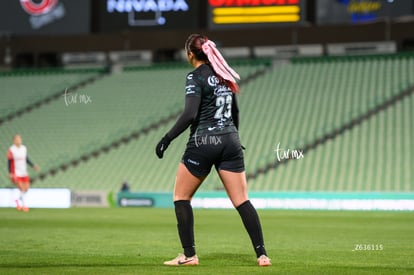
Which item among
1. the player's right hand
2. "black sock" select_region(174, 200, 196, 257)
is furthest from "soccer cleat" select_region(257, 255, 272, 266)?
the player's right hand

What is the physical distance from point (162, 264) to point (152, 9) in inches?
975

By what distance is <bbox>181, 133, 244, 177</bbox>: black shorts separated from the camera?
881 centimetres

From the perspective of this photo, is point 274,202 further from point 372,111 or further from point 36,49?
point 36,49

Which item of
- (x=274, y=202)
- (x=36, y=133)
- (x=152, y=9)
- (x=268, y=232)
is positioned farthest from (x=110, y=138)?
(x=268, y=232)

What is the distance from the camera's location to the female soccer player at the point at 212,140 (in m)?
8.82

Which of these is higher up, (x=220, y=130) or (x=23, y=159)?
(x=220, y=130)

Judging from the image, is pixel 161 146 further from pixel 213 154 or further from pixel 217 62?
pixel 217 62

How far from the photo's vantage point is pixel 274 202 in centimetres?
2634

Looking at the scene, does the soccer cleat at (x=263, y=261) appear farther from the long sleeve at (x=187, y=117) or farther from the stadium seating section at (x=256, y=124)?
the stadium seating section at (x=256, y=124)

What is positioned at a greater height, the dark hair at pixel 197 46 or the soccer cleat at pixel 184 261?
the dark hair at pixel 197 46

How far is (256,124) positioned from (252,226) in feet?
78.0

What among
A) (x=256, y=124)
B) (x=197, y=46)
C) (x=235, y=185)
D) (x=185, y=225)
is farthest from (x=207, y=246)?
(x=256, y=124)

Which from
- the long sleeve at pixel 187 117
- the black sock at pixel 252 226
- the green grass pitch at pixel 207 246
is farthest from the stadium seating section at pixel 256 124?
the long sleeve at pixel 187 117

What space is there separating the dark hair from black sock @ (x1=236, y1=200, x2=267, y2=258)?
164 centimetres
